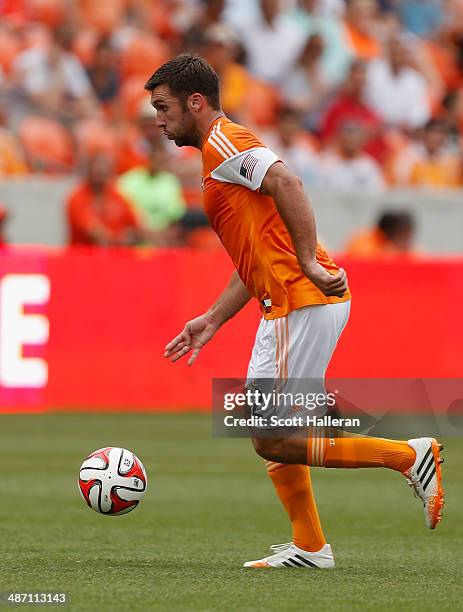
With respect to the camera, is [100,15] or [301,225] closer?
[301,225]

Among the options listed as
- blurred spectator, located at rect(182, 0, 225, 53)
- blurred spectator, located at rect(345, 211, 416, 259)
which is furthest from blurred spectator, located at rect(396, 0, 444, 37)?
blurred spectator, located at rect(345, 211, 416, 259)

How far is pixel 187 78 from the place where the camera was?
21.5ft

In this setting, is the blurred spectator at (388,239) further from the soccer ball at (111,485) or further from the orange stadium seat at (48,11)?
the soccer ball at (111,485)

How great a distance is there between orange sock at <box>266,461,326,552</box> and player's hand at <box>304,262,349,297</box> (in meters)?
1.03

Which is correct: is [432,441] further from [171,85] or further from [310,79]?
[310,79]

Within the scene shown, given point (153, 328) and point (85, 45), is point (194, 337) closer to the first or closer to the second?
point (153, 328)

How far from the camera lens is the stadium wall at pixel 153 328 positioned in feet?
46.3

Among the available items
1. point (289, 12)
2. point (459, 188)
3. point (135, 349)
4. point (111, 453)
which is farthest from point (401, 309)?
point (111, 453)

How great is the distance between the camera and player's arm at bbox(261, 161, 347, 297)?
6.25 meters

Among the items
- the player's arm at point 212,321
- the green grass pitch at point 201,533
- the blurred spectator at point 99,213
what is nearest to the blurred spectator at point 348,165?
the blurred spectator at point 99,213

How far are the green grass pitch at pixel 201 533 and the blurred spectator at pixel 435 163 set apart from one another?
596cm

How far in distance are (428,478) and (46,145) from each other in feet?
35.8

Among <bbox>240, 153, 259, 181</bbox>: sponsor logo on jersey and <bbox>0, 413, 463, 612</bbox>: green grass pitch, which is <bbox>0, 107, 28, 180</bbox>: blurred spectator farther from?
<bbox>240, 153, 259, 181</bbox>: sponsor logo on jersey

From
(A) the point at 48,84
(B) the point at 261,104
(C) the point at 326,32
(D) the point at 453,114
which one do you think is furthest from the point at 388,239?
(C) the point at 326,32
